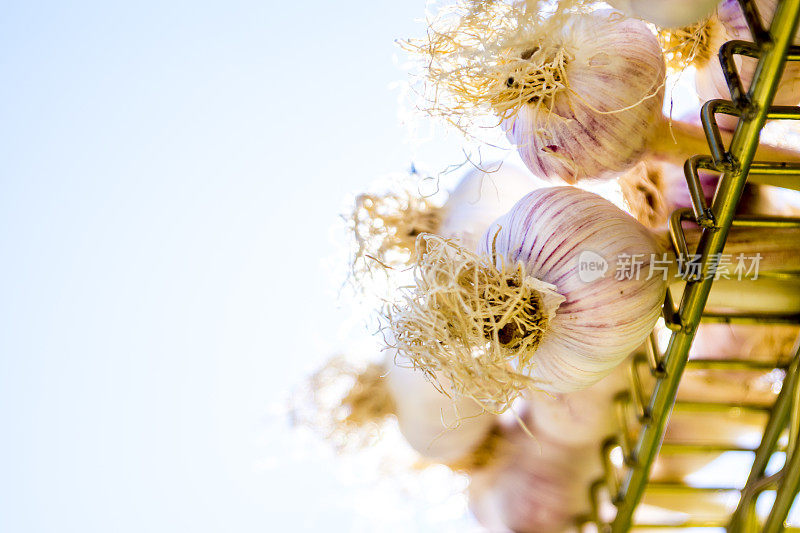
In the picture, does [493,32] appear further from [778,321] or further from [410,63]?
[778,321]

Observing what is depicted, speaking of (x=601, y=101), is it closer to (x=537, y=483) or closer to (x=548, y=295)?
(x=548, y=295)

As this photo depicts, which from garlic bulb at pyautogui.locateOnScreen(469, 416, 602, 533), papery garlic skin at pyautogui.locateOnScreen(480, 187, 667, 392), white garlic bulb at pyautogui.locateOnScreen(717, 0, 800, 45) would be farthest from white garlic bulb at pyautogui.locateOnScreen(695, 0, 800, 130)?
garlic bulb at pyautogui.locateOnScreen(469, 416, 602, 533)

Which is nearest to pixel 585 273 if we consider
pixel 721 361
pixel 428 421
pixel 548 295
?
pixel 548 295

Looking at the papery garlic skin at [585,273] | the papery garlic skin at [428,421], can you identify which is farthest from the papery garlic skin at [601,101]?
the papery garlic skin at [428,421]

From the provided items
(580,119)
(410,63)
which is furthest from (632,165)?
(410,63)

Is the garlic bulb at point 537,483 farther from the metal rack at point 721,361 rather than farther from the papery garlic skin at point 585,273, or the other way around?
the papery garlic skin at point 585,273
